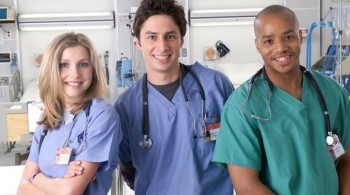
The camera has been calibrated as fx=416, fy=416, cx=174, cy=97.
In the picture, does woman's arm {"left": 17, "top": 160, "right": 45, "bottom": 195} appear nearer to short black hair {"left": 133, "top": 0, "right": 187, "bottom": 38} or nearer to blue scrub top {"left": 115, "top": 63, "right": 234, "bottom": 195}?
blue scrub top {"left": 115, "top": 63, "right": 234, "bottom": 195}

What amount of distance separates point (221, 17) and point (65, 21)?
94.7 inches

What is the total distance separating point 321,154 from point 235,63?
524 cm

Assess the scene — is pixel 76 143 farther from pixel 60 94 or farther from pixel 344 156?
pixel 344 156

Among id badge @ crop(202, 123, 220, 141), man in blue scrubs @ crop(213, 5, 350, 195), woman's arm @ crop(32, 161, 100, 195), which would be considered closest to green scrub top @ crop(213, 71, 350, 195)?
man in blue scrubs @ crop(213, 5, 350, 195)

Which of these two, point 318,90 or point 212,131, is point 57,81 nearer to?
point 212,131

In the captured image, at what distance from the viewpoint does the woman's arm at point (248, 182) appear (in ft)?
4.38

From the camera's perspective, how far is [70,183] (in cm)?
145

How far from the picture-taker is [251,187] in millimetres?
1339

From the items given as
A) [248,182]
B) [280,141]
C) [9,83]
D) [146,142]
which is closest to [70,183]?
[146,142]

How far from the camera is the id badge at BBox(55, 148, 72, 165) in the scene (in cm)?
151

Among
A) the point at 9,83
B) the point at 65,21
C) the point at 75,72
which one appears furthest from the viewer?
the point at 65,21

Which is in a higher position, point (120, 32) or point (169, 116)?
point (120, 32)

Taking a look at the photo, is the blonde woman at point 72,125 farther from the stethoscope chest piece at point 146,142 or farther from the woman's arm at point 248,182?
the woman's arm at point 248,182

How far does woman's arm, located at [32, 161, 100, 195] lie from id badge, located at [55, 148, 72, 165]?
0.06 metres
